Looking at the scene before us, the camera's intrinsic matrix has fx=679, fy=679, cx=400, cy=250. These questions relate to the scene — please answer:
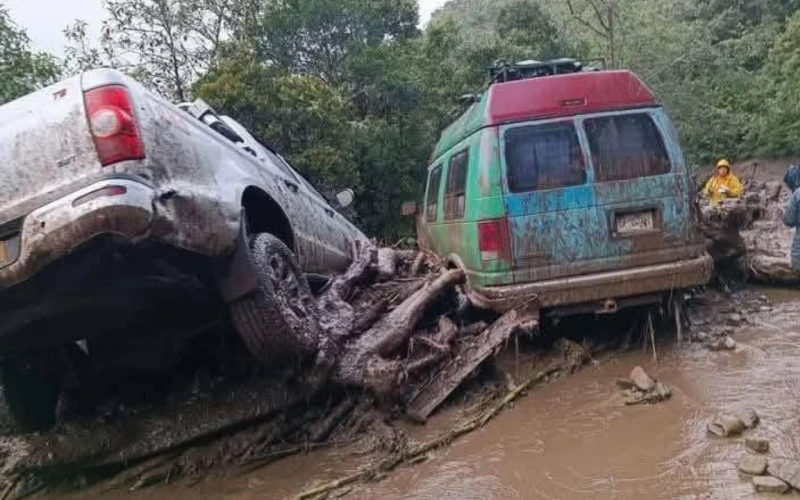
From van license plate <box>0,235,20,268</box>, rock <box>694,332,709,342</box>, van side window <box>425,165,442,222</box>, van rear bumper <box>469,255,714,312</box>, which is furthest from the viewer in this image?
van side window <box>425,165,442,222</box>

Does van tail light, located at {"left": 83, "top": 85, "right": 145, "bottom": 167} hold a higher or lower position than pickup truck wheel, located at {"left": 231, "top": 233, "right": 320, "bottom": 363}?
higher

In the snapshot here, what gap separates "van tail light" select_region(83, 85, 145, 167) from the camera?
288 cm

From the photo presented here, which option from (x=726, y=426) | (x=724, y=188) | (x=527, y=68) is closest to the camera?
(x=726, y=426)

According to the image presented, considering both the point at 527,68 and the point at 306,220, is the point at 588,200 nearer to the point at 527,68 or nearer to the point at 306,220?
the point at 527,68

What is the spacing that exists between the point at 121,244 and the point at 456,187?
3515 mm

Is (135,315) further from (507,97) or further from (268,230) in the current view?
(507,97)

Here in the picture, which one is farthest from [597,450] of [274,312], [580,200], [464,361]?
[580,200]

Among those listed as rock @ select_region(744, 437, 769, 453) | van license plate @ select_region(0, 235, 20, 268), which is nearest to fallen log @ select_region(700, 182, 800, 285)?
rock @ select_region(744, 437, 769, 453)

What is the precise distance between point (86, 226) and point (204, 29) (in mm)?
13291

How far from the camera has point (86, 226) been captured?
274 centimetres

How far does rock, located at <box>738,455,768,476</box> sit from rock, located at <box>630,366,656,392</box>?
45.5 inches

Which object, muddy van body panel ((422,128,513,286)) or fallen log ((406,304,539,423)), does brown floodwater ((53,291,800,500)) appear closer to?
fallen log ((406,304,539,423))

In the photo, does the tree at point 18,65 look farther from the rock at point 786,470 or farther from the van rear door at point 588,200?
the rock at point 786,470

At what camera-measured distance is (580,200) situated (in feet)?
16.7
